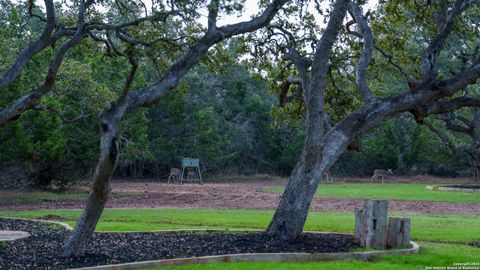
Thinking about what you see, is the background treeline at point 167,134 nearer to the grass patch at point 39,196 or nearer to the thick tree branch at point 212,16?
the grass patch at point 39,196

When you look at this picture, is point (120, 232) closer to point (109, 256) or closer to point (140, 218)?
point (109, 256)

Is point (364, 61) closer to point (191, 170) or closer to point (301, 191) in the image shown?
point (301, 191)

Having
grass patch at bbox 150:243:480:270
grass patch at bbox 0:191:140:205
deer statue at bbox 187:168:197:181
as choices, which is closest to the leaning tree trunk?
grass patch at bbox 150:243:480:270

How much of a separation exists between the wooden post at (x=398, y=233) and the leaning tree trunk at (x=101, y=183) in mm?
4737

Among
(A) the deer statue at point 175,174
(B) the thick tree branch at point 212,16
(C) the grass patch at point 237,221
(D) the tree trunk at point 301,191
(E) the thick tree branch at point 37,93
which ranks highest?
(B) the thick tree branch at point 212,16

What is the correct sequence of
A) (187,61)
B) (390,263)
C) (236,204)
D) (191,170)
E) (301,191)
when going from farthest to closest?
(191,170) → (236,204) → (301,191) → (187,61) → (390,263)

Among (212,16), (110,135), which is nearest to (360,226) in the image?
(212,16)

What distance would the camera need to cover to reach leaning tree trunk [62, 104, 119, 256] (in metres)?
9.31

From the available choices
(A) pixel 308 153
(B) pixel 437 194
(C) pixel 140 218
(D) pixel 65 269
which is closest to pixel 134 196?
(C) pixel 140 218

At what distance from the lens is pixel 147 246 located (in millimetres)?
11094

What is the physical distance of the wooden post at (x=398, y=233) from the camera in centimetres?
1123

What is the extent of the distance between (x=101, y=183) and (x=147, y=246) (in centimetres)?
195

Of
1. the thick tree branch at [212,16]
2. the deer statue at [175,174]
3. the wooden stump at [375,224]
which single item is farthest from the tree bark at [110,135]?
the deer statue at [175,174]

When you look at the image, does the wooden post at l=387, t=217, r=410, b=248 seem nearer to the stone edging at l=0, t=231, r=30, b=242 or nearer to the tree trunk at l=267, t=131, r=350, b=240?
the tree trunk at l=267, t=131, r=350, b=240
